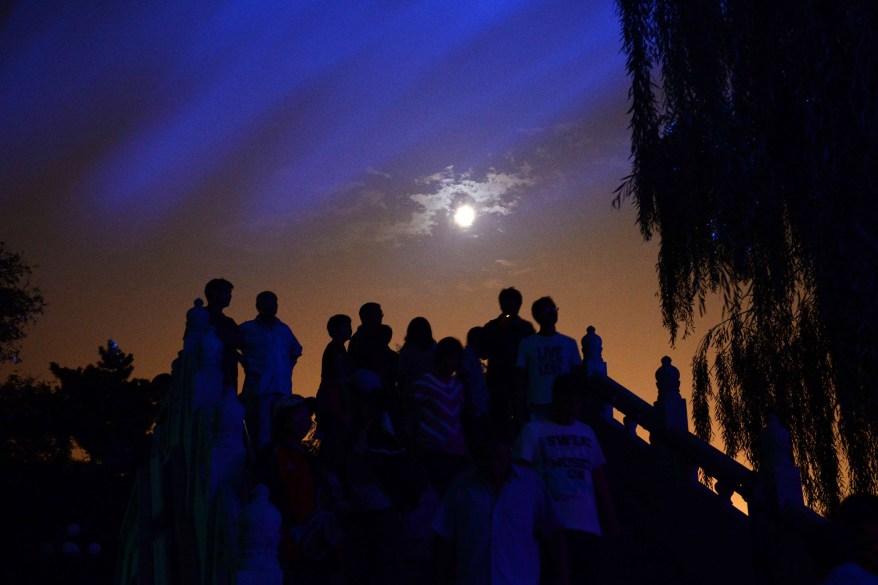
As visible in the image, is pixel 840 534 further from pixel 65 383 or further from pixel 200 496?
pixel 65 383

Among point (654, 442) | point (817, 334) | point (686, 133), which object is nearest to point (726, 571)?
point (654, 442)

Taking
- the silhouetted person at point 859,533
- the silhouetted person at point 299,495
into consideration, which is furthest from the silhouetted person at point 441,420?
the silhouetted person at point 859,533

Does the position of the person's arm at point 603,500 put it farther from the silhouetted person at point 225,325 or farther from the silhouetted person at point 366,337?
the silhouetted person at point 225,325

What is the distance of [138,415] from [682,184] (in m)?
36.2

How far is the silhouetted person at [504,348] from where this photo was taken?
1014 centimetres

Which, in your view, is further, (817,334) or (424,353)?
(817,334)

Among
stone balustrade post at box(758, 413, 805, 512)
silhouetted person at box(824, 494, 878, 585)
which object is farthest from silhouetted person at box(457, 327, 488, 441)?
silhouetted person at box(824, 494, 878, 585)

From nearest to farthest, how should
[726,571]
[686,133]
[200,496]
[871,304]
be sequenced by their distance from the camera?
[200,496] → [726,571] → [871,304] → [686,133]

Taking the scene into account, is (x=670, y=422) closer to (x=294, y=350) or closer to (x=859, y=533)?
(x=294, y=350)

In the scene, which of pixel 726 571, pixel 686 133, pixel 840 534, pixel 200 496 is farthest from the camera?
pixel 686 133

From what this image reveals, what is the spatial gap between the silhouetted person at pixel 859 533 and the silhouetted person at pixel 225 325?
5.86m

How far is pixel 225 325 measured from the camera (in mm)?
8852

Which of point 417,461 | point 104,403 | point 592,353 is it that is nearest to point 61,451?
point 104,403

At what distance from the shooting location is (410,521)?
7.29 metres
